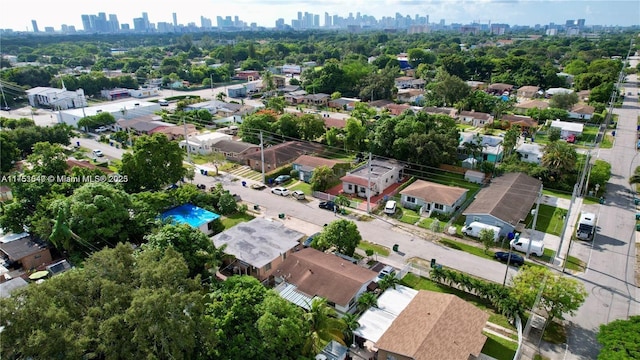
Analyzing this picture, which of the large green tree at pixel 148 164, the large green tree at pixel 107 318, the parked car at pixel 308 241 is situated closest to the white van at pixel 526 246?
the parked car at pixel 308 241

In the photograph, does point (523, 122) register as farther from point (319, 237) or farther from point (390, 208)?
point (319, 237)

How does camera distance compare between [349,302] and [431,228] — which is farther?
[431,228]

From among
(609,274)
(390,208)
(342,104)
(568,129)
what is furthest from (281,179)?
(568,129)

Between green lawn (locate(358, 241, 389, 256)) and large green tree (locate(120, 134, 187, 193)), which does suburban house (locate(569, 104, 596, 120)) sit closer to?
green lawn (locate(358, 241, 389, 256))

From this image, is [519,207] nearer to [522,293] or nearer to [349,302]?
[522,293]

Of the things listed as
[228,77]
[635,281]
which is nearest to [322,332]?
[635,281]

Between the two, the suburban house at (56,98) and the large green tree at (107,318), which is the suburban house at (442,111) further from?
the suburban house at (56,98)
